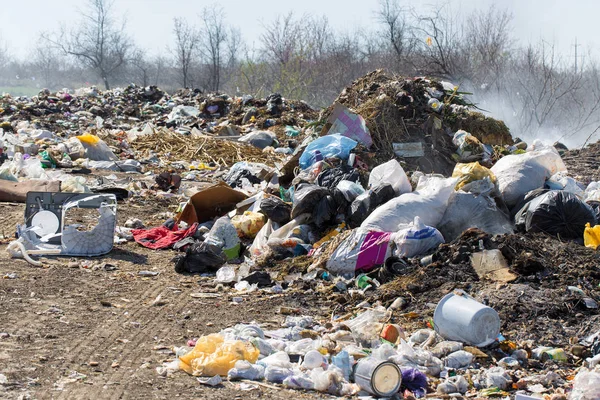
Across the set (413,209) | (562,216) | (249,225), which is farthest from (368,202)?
(562,216)

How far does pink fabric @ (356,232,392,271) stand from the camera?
5.22m

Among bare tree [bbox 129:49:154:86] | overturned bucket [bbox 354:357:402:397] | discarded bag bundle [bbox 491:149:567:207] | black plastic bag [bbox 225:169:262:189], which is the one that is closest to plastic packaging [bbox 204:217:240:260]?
discarded bag bundle [bbox 491:149:567:207]

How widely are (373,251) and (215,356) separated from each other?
6.88 ft

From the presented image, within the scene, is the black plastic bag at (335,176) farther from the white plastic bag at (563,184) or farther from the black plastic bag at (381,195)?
the white plastic bag at (563,184)

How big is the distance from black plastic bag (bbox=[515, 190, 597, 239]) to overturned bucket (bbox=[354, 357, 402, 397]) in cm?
263

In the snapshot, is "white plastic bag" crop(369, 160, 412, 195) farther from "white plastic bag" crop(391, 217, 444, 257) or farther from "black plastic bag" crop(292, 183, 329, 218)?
"white plastic bag" crop(391, 217, 444, 257)

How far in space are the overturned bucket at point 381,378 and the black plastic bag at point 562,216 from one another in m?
2.63

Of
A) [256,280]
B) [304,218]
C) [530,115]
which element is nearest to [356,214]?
[304,218]

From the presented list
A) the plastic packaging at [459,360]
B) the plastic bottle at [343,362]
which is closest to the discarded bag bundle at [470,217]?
the plastic packaging at [459,360]

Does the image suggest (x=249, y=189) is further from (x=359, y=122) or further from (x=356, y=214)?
(x=356, y=214)

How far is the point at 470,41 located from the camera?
21.1 meters

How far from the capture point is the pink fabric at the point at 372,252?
5219 millimetres

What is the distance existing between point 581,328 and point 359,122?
4.00m

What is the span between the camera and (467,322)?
373cm
